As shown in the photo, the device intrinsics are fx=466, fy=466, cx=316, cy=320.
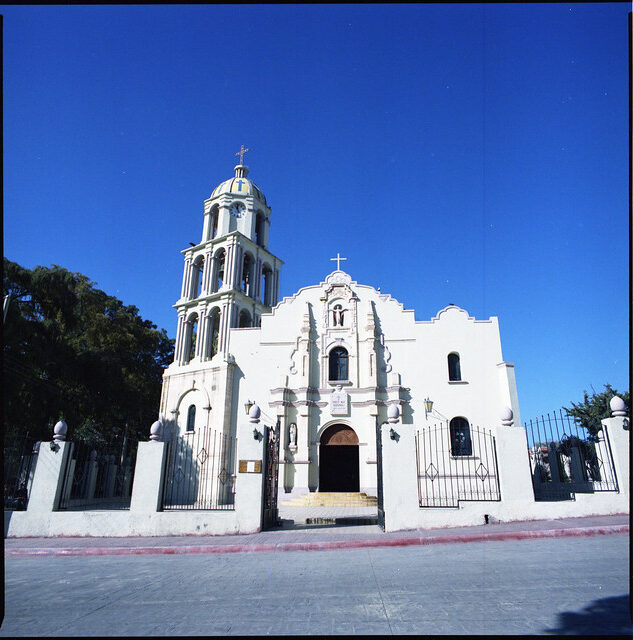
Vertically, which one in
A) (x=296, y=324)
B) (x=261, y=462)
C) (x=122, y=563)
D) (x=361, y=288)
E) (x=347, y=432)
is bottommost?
(x=122, y=563)

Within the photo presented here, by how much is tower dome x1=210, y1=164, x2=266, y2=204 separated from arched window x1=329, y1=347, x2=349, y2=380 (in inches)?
465

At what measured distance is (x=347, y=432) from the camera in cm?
2223

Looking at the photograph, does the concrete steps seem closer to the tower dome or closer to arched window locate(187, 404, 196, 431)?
arched window locate(187, 404, 196, 431)

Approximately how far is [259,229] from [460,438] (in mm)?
17109

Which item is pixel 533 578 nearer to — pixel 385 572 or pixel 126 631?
pixel 385 572

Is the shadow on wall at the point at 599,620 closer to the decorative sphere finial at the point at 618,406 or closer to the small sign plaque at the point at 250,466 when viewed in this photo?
the small sign plaque at the point at 250,466

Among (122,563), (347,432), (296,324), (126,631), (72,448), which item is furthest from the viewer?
(296,324)

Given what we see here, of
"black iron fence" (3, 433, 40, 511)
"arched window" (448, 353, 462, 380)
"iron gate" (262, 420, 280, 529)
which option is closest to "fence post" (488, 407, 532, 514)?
"iron gate" (262, 420, 280, 529)

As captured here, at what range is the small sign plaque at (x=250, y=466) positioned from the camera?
11242 mm

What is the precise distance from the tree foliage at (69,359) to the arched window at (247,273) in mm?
7759

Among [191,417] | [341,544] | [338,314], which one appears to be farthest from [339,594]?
[191,417]

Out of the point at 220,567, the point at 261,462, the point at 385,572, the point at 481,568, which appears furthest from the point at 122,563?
the point at 481,568

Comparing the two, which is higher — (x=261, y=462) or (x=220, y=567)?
(x=261, y=462)

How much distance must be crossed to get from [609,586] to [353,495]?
603 inches
